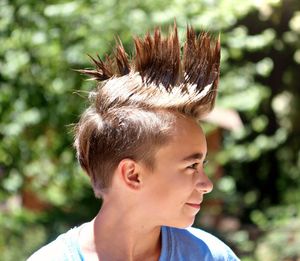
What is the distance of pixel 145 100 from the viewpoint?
223 cm

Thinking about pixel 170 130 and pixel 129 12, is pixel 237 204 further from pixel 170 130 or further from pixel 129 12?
pixel 170 130

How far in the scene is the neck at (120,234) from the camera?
7.42ft

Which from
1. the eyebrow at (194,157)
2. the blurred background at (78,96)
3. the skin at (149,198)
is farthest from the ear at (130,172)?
the blurred background at (78,96)

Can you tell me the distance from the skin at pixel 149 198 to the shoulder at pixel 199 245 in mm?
87

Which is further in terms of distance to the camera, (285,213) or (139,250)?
(285,213)

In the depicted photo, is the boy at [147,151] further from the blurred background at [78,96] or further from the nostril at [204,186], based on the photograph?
the blurred background at [78,96]

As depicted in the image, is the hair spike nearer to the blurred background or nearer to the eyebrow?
the eyebrow

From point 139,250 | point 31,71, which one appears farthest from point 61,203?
point 139,250

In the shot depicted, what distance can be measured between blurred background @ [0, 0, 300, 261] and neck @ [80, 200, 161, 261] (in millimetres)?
1801

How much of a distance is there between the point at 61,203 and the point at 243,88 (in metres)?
1.78

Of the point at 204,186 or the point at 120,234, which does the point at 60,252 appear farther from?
the point at 204,186

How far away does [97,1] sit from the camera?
5.45 m

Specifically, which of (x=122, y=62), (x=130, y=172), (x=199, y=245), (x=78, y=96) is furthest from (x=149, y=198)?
(x=78, y=96)

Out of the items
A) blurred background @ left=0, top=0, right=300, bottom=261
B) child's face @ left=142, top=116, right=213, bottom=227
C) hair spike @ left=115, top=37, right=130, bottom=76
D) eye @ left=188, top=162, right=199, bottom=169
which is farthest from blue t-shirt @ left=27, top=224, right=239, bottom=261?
blurred background @ left=0, top=0, right=300, bottom=261
